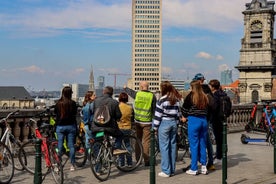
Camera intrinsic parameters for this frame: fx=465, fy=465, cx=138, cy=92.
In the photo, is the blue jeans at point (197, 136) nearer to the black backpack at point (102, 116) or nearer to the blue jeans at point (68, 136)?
the black backpack at point (102, 116)

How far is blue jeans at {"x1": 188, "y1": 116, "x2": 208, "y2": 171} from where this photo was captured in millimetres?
9680

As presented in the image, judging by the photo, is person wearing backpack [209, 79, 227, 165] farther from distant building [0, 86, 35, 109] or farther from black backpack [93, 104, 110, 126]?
distant building [0, 86, 35, 109]

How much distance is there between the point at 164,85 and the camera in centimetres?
959

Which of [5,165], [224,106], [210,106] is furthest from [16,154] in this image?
[224,106]

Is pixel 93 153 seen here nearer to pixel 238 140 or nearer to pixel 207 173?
pixel 207 173

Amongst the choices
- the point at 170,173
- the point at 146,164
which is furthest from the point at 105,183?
the point at 146,164

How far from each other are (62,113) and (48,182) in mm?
1661

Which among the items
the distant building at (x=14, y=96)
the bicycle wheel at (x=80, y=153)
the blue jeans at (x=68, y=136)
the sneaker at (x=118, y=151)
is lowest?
the distant building at (x=14, y=96)

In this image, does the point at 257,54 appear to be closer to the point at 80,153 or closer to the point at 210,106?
the point at 80,153

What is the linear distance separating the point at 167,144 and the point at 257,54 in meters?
70.7

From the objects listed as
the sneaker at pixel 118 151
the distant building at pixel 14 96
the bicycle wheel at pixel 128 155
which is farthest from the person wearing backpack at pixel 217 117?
the distant building at pixel 14 96

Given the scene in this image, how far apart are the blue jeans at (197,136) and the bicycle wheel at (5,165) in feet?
12.0

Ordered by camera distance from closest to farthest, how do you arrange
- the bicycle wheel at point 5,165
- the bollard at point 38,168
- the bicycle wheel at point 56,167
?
the bollard at point 38,168, the bicycle wheel at point 56,167, the bicycle wheel at point 5,165

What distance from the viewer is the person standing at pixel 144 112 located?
10625 mm
